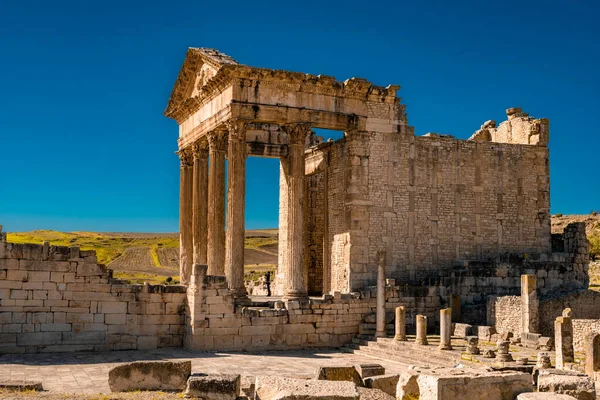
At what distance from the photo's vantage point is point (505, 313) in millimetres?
20609

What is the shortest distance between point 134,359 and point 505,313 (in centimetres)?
1065

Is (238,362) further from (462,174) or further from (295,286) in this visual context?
(462,174)

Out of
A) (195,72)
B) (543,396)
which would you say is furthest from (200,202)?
(543,396)

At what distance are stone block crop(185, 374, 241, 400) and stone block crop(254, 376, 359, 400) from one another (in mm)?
428

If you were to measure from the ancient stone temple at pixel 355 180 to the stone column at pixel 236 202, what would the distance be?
0.04m

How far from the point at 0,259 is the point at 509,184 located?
17959 mm

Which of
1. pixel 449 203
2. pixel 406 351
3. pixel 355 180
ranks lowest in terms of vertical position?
pixel 406 351

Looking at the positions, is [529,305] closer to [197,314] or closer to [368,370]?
[368,370]

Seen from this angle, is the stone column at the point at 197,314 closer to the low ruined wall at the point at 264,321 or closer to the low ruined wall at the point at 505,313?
the low ruined wall at the point at 264,321

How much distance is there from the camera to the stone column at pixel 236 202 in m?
22.3

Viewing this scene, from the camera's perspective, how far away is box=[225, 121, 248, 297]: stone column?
2227 centimetres

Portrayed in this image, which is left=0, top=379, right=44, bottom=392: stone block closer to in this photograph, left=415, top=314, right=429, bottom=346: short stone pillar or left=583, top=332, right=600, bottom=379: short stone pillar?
left=415, top=314, right=429, bottom=346: short stone pillar

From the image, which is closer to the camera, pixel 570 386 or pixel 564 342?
pixel 570 386

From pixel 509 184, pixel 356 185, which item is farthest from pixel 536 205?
pixel 356 185
